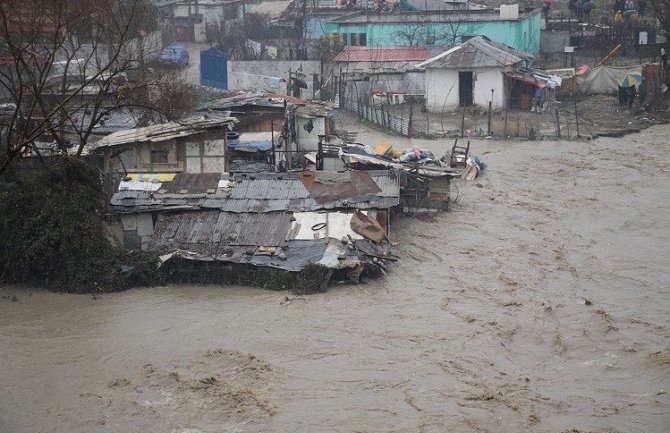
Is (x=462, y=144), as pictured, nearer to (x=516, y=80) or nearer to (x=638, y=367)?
(x=516, y=80)

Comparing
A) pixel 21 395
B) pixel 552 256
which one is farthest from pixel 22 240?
pixel 552 256

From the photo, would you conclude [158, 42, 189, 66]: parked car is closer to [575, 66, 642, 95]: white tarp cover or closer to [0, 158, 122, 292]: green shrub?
[575, 66, 642, 95]: white tarp cover

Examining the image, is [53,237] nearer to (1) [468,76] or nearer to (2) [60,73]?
(2) [60,73]

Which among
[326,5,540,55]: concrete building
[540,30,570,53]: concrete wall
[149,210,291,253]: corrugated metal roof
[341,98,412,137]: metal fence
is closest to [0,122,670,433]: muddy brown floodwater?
[149,210,291,253]: corrugated metal roof

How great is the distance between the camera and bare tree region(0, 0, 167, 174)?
16172 mm

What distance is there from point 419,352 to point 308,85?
22088 mm

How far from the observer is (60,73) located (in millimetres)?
27156

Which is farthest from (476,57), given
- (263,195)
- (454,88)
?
(263,195)

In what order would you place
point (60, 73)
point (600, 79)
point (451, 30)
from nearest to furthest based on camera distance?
point (60, 73) < point (600, 79) < point (451, 30)

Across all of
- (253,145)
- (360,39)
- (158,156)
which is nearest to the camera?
(158,156)

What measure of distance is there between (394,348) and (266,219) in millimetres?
4202

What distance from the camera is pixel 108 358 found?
14.0 meters

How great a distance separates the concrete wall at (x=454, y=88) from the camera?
104ft

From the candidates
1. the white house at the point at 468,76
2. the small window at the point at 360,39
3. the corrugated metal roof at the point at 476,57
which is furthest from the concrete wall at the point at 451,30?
the white house at the point at 468,76
